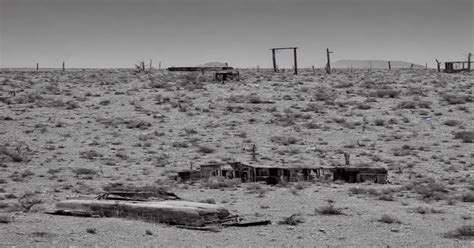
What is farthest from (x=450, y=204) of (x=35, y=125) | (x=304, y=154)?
(x=35, y=125)

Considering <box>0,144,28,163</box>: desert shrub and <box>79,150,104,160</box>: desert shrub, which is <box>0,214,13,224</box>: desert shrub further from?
<box>79,150,104,160</box>: desert shrub

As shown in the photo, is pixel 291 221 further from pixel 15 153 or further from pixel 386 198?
pixel 15 153

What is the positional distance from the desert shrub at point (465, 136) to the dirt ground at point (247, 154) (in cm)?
9

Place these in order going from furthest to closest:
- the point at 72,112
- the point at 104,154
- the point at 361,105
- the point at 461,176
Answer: the point at 361,105 < the point at 72,112 < the point at 104,154 < the point at 461,176

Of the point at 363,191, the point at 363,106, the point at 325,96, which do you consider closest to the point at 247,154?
the point at 363,191

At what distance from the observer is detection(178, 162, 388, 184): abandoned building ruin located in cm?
1778

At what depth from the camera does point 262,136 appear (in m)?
27.7

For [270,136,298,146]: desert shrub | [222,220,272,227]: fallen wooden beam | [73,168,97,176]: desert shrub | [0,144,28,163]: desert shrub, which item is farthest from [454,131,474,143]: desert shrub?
[0,144,28,163]: desert shrub

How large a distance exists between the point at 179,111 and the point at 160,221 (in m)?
23.0

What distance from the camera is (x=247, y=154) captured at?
2330 cm

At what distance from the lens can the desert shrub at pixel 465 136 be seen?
25.2 meters

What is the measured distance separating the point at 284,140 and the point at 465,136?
762 cm

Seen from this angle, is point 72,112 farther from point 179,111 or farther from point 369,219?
point 369,219

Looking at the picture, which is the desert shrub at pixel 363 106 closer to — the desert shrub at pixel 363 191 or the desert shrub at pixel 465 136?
the desert shrub at pixel 465 136
